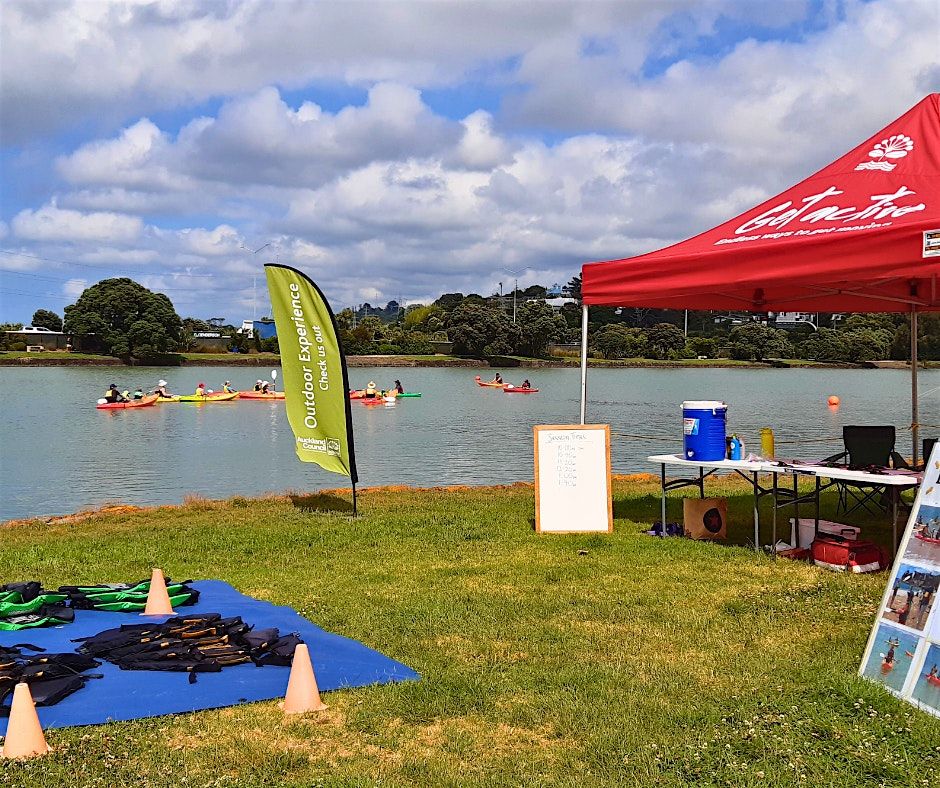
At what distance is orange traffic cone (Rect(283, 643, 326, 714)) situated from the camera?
5027 mm

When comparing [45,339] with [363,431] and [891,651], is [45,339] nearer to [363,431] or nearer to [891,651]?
[363,431]

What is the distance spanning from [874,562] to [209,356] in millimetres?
95954

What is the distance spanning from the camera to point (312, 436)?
39.9ft

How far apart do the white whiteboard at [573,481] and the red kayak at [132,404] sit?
40025 mm

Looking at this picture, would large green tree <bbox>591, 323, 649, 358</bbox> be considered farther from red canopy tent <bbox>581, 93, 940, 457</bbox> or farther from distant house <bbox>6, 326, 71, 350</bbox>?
A: red canopy tent <bbox>581, 93, 940, 457</bbox>

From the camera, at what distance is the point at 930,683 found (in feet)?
15.5

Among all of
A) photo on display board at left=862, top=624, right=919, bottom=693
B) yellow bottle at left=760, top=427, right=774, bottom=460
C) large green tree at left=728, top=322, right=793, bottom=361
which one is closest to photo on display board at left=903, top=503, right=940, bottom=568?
photo on display board at left=862, top=624, right=919, bottom=693

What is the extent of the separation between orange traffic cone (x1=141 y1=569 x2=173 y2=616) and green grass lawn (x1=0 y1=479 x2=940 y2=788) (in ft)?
3.01

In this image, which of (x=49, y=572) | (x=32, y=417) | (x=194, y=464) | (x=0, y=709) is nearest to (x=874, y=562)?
(x=0, y=709)

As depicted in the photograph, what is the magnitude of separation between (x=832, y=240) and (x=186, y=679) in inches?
228

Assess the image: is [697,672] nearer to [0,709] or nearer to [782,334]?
[0,709]

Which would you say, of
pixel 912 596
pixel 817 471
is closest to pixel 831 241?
pixel 817 471

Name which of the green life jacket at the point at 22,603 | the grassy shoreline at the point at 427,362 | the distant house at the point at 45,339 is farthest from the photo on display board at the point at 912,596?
the distant house at the point at 45,339

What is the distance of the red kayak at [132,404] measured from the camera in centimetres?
4631
